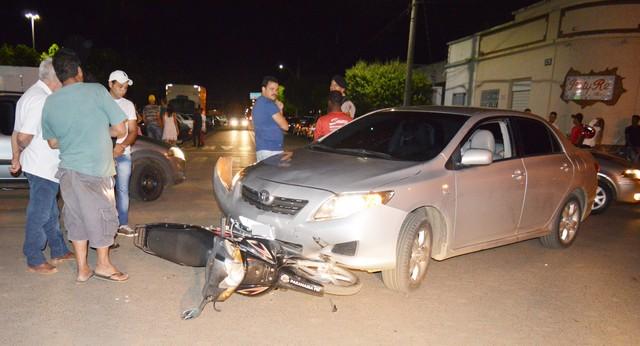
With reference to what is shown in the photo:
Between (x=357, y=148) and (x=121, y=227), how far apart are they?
9.93 feet

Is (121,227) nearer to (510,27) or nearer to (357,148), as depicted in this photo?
(357,148)

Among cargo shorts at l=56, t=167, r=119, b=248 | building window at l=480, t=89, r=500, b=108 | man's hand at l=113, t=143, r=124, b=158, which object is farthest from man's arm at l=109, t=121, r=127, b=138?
building window at l=480, t=89, r=500, b=108

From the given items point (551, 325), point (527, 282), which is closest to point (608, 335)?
point (551, 325)

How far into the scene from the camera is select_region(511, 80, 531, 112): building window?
58.5ft

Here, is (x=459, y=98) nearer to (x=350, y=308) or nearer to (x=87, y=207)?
(x=350, y=308)

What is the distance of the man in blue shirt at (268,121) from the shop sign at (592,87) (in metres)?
12.5

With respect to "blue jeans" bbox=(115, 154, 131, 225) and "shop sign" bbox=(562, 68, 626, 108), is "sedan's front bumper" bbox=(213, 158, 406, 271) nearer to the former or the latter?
"blue jeans" bbox=(115, 154, 131, 225)

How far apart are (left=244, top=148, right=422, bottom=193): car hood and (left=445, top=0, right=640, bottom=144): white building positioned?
43.1 ft

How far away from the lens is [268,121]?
6.10 metres

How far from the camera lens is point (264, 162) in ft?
16.1

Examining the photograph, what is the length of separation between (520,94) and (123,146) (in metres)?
16.7

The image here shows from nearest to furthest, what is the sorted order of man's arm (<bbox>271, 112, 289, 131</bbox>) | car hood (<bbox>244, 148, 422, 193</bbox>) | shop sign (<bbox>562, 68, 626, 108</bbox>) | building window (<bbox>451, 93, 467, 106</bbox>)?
car hood (<bbox>244, 148, 422, 193</bbox>) < man's arm (<bbox>271, 112, 289, 131</bbox>) < shop sign (<bbox>562, 68, 626, 108</bbox>) < building window (<bbox>451, 93, 467, 106</bbox>)

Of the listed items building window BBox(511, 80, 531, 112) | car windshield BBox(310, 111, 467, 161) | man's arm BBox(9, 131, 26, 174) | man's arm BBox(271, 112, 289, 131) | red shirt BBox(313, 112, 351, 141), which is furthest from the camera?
building window BBox(511, 80, 531, 112)

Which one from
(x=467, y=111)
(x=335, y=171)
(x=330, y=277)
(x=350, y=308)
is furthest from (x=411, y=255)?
(x=467, y=111)
